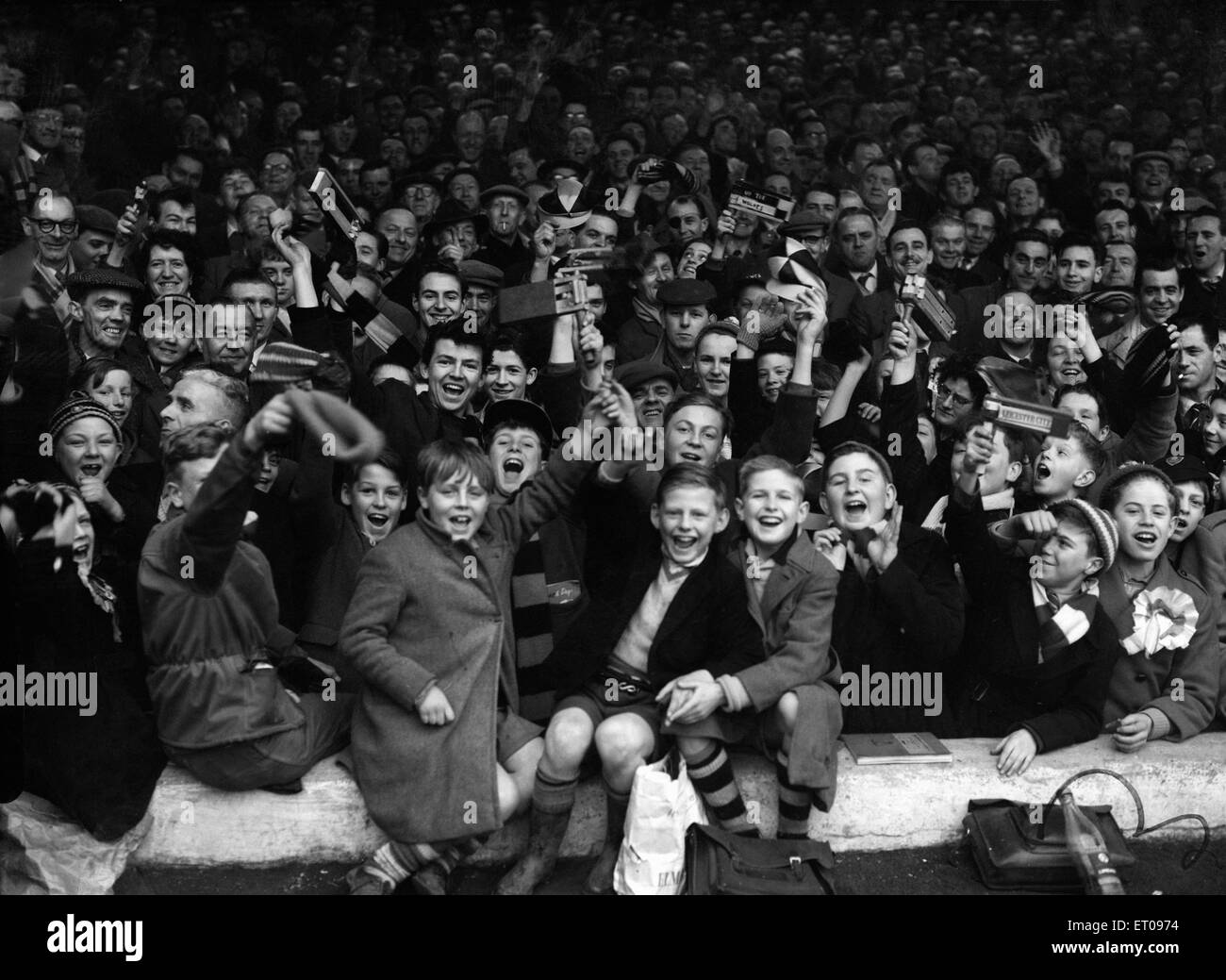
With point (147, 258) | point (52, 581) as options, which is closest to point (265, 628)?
point (52, 581)

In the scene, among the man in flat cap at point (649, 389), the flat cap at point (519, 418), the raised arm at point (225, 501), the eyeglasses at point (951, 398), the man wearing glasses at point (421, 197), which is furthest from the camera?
the man wearing glasses at point (421, 197)

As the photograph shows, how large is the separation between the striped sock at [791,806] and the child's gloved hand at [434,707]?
3.18 ft

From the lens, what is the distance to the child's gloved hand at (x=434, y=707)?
4000 mm

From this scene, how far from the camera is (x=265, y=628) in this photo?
4145 mm

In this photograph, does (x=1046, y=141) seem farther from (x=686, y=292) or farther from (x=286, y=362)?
(x=286, y=362)

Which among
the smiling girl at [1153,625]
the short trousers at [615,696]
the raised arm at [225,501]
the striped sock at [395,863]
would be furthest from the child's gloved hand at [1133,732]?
the raised arm at [225,501]

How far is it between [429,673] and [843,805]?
1316mm

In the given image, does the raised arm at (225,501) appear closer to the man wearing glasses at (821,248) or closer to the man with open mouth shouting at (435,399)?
the man with open mouth shouting at (435,399)

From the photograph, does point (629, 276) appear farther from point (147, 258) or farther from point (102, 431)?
point (102, 431)

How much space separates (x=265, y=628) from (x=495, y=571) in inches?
26.2

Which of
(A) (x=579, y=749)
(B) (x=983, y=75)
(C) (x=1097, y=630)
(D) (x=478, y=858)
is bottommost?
(D) (x=478, y=858)

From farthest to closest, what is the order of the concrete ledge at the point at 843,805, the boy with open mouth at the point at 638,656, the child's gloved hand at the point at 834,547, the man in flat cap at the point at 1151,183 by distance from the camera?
the man in flat cap at the point at 1151,183
the child's gloved hand at the point at 834,547
the concrete ledge at the point at 843,805
the boy with open mouth at the point at 638,656

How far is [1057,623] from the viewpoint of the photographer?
442 centimetres

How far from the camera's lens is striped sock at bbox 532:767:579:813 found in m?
4.11
